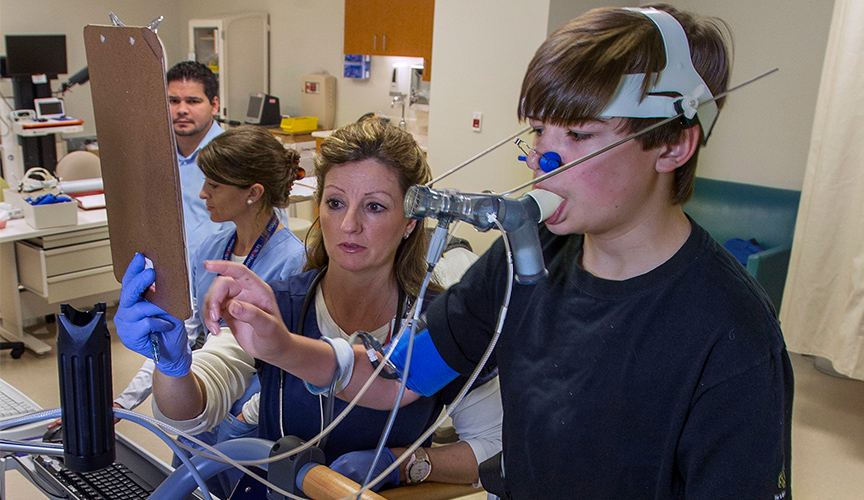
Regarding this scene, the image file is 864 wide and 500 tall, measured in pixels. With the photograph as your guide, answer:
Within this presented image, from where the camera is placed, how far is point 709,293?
2.72 feet

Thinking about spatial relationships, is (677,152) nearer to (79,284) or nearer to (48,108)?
(79,284)

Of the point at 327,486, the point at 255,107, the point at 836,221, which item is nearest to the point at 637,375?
the point at 327,486

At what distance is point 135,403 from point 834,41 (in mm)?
3356

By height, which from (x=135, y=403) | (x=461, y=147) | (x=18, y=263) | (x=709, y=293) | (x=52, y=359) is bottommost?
(x=52, y=359)

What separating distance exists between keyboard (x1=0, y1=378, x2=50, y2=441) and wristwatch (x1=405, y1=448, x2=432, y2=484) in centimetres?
77

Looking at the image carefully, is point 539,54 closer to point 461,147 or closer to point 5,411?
point 5,411

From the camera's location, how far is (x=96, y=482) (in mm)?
1245

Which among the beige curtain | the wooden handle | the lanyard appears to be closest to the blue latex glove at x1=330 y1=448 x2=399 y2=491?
the wooden handle

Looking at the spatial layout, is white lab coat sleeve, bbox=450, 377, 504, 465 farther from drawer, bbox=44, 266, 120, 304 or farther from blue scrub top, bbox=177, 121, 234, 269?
drawer, bbox=44, 266, 120, 304

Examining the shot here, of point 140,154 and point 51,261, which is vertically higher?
point 140,154

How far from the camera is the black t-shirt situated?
0.76 metres

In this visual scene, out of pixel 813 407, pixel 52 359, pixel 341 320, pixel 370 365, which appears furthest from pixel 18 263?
pixel 813 407

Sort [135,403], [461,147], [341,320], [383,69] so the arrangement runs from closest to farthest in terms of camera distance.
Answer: [341,320]
[135,403]
[461,147]
[383,69]

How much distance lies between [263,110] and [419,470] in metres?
5.64
